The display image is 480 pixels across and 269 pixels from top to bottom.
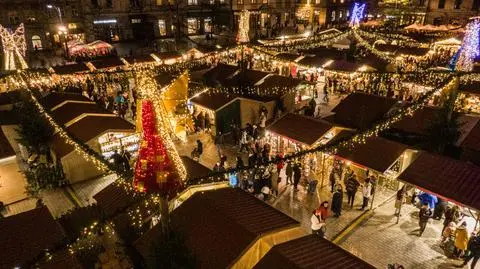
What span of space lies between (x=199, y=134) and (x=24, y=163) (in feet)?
29.1

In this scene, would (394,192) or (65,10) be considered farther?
(65,10)

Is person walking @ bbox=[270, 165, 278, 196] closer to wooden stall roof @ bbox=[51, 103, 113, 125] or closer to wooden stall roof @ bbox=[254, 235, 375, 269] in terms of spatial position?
wooden stall roof @ bbox=[254, 235, 375, 269]

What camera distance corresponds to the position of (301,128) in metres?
15.4

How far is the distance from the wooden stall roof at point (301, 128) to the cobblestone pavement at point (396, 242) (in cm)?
378

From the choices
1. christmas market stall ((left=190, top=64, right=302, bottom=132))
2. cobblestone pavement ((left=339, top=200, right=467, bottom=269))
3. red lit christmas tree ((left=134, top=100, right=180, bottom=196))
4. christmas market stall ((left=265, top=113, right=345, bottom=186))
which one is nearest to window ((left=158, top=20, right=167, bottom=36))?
christmas market stall ((left=190, top=64, right=302, bottom=132))

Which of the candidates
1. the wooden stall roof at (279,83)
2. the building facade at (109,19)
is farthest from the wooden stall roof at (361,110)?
the building facade at (109,19)

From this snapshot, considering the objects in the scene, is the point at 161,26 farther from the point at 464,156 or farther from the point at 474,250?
the point at 474,250

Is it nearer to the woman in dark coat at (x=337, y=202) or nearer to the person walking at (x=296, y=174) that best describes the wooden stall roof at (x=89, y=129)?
the person walking at (x=296, y=174)

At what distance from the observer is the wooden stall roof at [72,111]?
16948 mm

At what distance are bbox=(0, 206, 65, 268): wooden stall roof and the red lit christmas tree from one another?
12.0 feet

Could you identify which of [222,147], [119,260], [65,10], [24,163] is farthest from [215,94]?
[65,10]

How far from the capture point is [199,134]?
20453mm

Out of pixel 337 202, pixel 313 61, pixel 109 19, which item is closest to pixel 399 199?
pixel 337 202

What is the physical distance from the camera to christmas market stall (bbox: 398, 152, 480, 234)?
35.0 ft
